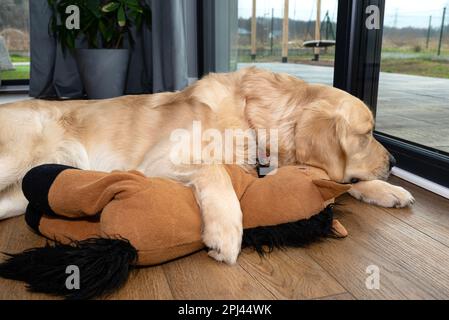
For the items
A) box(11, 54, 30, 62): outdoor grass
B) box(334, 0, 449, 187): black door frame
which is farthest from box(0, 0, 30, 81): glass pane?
box(334, 0, 449, 187): black door frame

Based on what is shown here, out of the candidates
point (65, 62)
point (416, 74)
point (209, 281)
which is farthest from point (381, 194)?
point (65, 62)

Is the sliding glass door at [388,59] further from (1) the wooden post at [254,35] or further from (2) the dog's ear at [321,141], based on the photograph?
(2) the dog's ear at [321,141]

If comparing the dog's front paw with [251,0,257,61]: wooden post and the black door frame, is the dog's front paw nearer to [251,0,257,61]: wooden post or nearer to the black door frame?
the black door frame

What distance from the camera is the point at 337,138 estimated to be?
1561 mm

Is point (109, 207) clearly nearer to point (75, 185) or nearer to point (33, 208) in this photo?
point (75, 185)

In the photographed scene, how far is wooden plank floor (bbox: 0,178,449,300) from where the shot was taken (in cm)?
111

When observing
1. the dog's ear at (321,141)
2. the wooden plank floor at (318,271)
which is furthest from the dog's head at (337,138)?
the wooden plank floor at (318,271)

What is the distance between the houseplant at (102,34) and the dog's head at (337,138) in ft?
10.0

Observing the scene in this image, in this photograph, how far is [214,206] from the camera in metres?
1.29

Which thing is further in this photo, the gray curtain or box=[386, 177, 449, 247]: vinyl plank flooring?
the gray curtain

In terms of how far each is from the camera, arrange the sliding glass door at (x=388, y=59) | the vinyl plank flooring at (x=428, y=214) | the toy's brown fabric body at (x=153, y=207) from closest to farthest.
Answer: the toy's brown fabric body at (x=153, y=207) < the vinyl plank flooring at (x=428, y=214) < the sliding glass door at (x=388, y=59)

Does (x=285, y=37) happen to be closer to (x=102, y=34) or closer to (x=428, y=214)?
(x=102, y=34)

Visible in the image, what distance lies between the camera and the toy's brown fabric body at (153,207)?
1193mm
